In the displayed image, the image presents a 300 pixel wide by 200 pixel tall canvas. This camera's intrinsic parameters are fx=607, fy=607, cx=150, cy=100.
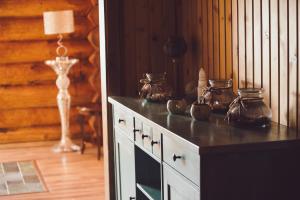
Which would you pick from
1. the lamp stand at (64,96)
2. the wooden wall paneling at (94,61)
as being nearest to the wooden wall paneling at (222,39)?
the lamp stand at (64,96)

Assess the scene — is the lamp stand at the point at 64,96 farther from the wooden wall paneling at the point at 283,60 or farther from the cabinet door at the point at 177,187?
the wooden wall paneling at the point at 283,60

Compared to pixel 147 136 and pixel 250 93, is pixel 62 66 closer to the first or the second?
pixel 147 136

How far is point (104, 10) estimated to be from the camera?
391 centimetres

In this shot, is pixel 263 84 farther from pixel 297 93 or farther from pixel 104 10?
pixel 104 10

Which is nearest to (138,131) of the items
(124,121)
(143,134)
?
(143,134)

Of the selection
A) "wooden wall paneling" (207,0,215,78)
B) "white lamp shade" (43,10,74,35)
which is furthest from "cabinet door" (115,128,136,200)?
"white lamp shade" (43,10,74,35)

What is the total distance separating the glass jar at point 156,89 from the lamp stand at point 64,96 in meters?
2.99

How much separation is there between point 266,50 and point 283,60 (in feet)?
0.59

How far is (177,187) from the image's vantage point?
2561 millimetres

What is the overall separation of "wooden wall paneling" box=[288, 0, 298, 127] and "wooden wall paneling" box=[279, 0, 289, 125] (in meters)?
0.03

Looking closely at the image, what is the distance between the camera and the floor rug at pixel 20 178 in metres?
5.15

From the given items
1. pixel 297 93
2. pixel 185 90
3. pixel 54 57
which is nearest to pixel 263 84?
pixel 297 93

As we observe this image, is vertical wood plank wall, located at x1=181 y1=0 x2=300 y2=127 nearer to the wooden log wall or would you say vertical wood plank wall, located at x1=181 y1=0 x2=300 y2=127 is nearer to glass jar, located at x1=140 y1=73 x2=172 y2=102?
glass jar, located at x1=140 y1=73 x2=172 y2=102

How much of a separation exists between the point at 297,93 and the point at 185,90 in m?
1.28
